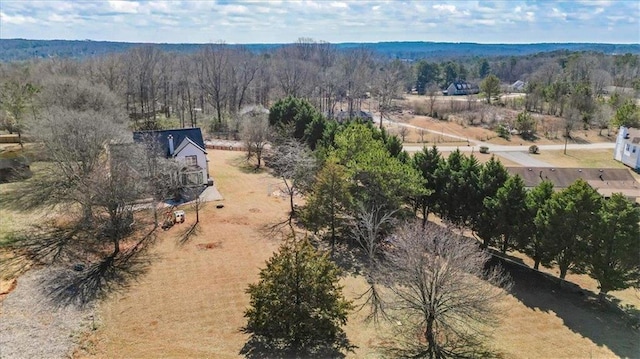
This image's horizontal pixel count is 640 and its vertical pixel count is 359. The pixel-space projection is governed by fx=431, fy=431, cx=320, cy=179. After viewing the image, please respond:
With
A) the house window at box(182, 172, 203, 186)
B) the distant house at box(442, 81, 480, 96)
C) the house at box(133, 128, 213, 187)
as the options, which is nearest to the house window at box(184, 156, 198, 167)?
the house at box(133, 128, 213, 187)

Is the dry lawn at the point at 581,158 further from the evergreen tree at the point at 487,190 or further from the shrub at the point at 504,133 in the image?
the evergreen tree at the point at 487,190

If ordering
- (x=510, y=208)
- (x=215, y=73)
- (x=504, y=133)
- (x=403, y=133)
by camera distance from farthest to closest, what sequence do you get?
(x=504, y=133), (x=403, y=133), (x=215, y=73), (x=510, y=208)

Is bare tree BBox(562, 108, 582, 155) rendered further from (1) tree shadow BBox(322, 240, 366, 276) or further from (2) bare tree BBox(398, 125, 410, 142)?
(1) tree shadow BBox(322, 240, 366, 276)

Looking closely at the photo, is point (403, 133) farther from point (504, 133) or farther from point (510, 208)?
point (510, 208)

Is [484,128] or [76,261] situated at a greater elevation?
[484,128]

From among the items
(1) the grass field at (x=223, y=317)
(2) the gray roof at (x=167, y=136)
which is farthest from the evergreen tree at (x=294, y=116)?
(1) the grass field at (x=223, y=317)

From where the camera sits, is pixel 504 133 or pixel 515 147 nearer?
pixel 515 147

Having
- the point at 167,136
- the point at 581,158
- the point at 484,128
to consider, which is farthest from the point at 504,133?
the point at 167,136
